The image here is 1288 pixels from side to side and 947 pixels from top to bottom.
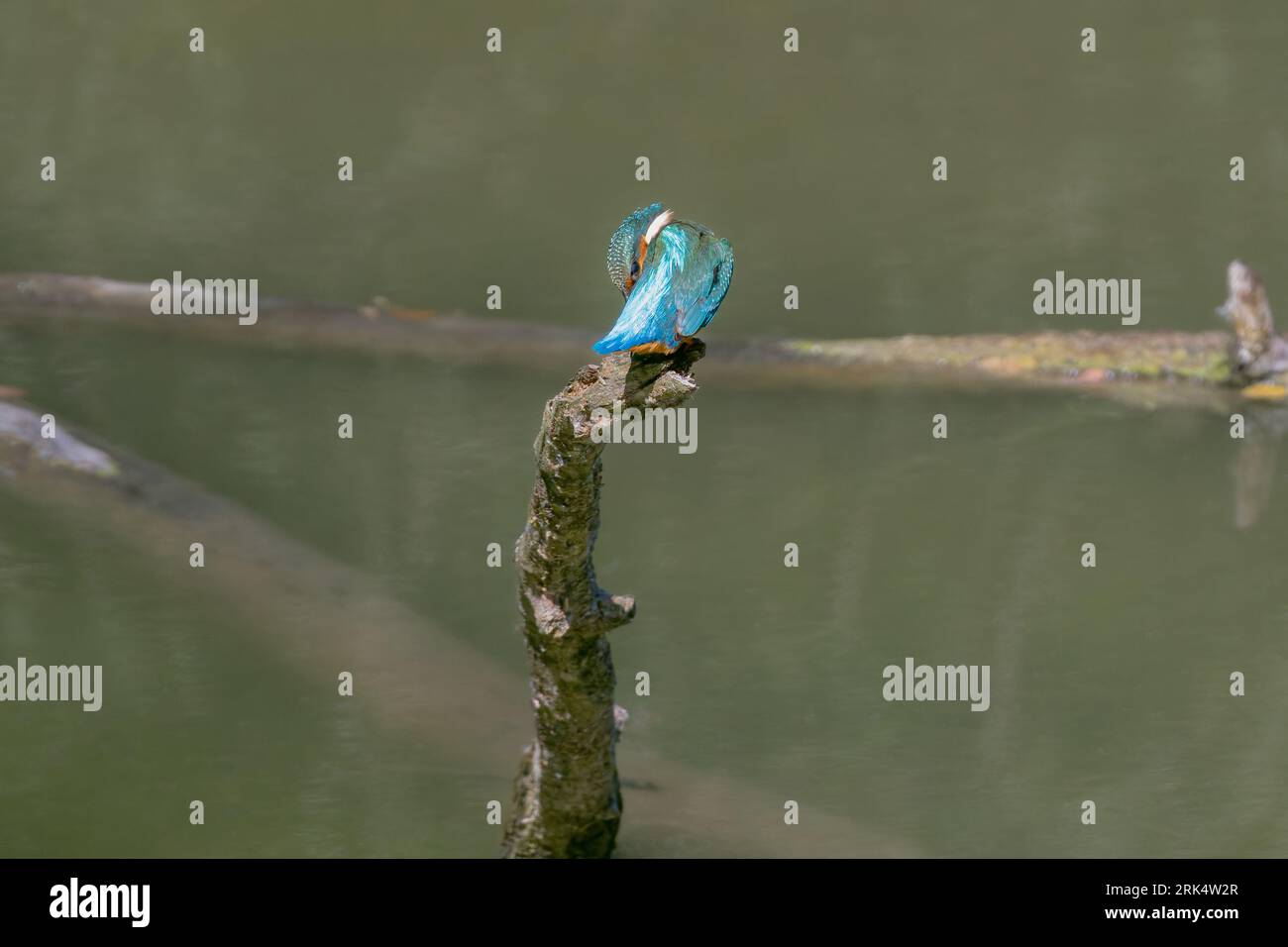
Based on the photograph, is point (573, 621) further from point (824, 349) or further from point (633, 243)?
point (824, 349)

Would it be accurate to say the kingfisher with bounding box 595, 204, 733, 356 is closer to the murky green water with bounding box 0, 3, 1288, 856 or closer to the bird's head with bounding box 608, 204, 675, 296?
the bird's head with bounding box 608, 204, 675, 296

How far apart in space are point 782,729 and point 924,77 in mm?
8714

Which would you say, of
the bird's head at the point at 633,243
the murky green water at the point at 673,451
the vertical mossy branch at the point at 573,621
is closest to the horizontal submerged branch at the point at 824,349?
the murky green water at the point at 673,451

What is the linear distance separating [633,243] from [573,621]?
1.28m

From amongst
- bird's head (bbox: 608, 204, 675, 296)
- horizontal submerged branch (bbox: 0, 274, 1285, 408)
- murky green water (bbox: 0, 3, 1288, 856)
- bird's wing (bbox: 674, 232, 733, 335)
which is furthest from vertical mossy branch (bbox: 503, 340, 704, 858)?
horizontal submerged branch (bbox: 0, 274, 1285, 408)

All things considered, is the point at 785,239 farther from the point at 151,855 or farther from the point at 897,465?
the point at 151,855

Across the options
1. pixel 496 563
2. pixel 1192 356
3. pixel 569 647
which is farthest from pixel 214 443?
pixel 1192 356

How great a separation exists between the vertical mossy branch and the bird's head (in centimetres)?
24

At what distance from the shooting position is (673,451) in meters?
10.6

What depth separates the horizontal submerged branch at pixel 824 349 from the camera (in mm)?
11430

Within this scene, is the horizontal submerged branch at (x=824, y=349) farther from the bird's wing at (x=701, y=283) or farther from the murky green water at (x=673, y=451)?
the bird's wing at (x=701, y=283)

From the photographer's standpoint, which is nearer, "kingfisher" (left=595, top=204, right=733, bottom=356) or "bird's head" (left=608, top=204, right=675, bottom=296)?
"kingfisher" (left=595, top=204, right=733, bottom=356)

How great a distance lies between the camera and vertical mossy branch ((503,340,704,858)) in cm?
564

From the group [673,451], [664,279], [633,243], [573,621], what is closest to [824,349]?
[673,451]
